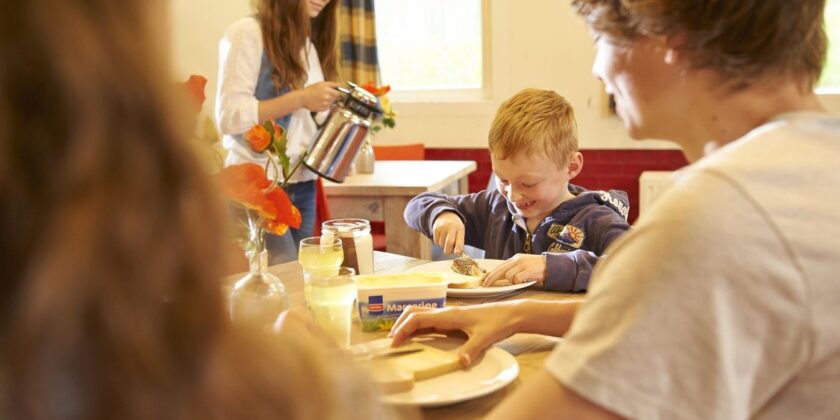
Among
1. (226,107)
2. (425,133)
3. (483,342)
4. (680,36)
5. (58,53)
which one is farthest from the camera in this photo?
(425,133)

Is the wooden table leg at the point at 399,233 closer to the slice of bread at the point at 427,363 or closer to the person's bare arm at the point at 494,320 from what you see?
the person's bare arm at the point at 494,320

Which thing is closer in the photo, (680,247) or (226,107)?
(680,247)

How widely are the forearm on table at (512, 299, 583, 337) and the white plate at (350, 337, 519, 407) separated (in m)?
0.08

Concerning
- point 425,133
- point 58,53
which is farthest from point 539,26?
point 58,53

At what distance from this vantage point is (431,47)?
5.03 m

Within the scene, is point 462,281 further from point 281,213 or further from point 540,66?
point 540,66

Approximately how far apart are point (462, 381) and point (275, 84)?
1867mm

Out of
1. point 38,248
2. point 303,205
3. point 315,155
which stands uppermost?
point 38,248

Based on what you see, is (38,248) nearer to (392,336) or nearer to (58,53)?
(58,53)

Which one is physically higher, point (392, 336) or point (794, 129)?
point (794, 129)

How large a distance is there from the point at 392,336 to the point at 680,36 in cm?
64

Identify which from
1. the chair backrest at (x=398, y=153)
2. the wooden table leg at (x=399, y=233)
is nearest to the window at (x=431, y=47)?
the chair backrest at (x=398, y=153)

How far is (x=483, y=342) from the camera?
1227 mm

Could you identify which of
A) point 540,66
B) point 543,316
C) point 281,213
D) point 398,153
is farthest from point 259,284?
point 540,66
